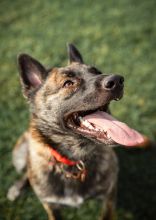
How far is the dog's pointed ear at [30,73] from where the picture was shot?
12.3ft

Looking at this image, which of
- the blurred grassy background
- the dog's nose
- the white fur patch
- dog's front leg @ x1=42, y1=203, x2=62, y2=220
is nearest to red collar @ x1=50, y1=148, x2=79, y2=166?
the white fur patch

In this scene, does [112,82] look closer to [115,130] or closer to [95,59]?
[115,130]

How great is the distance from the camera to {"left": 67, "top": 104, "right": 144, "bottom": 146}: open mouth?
10.6 ft

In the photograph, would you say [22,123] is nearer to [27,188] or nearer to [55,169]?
[27,188]

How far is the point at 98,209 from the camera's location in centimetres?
455

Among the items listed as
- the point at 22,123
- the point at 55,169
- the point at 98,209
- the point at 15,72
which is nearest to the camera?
the point at 55,169

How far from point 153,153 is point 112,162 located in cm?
126

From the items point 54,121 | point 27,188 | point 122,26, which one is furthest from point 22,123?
point 122,26

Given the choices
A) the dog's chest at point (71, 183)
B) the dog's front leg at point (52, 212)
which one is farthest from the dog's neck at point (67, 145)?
the dog's front leg at point (52, 212)

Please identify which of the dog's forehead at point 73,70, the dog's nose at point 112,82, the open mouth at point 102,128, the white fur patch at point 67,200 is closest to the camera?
the dog's nose at point 112,82

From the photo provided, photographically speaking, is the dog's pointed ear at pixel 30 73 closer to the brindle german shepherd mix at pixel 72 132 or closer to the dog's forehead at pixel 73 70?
the brindle german shepherd mix at pixel 72 132

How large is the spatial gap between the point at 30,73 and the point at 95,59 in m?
3.22

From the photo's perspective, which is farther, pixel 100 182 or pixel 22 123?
pixel 22 123

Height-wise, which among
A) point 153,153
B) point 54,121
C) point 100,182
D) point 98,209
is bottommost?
point 98,209
